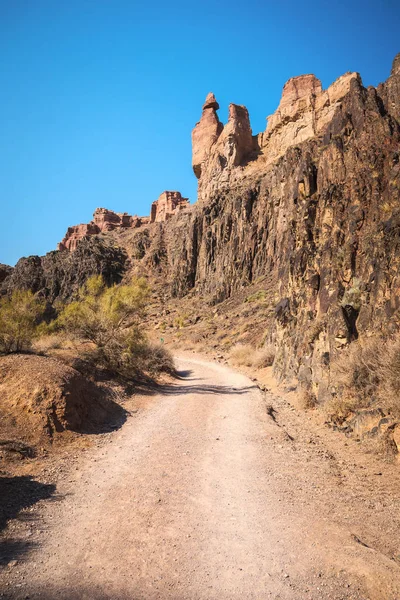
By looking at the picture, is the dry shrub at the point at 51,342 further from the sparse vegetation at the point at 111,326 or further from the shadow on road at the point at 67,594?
the shadow on road at the point at 67,594

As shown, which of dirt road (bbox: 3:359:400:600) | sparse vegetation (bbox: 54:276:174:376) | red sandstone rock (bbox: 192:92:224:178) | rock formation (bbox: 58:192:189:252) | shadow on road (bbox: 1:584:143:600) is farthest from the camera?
rock formation (bbox: 58:192:189:252)

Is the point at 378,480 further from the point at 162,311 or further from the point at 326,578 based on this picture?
the point at 162,311

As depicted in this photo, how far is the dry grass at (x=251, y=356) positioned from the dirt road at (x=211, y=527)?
12.4m

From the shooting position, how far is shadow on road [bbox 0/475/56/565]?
411cm

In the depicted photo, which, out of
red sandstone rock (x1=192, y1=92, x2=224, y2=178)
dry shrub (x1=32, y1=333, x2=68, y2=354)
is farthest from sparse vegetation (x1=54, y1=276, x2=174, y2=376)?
red sandstone rock (x1=192, y1=92, x2=224, y2=178)

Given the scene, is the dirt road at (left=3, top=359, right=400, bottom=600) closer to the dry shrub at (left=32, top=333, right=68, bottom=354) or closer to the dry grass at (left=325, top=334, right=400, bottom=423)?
the dry grass at (left=325, top=334, right=400, bottom=423)

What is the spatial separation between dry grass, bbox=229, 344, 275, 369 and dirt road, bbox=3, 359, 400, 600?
12396mm

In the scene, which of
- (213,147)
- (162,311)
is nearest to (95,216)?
(213,147)

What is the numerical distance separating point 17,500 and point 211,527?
312 cm

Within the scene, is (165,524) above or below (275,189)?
below

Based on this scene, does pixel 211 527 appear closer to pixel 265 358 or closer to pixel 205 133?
pixel 265 358

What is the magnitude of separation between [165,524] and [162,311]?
4812cm

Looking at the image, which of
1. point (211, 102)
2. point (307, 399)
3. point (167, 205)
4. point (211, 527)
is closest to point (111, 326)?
point (307, 399)

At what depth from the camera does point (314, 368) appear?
1280 centimetres
